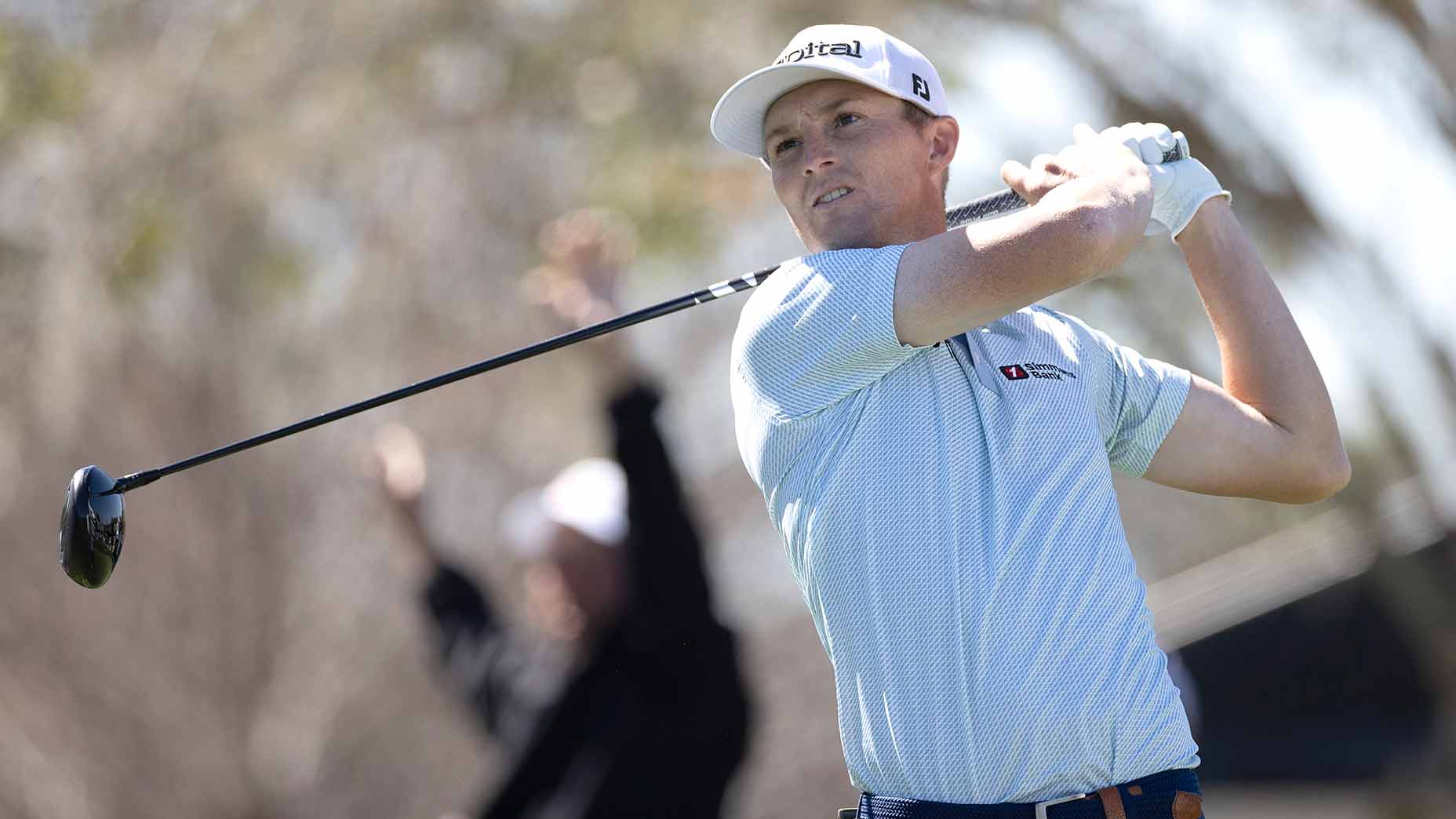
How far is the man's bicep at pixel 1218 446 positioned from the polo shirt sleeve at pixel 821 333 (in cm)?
64

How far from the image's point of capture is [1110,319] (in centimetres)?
980

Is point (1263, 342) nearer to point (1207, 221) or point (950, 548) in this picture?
point (1207, 221)

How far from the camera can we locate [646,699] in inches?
162

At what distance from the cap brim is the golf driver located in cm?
23

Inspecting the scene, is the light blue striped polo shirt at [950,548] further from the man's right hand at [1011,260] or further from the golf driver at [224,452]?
the golf driver at [224,452]

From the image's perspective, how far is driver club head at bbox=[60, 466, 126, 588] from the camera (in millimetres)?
2969

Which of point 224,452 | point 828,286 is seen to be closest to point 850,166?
point 828,286

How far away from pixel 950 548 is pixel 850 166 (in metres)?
0.65

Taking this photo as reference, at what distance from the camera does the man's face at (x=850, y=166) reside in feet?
8.52

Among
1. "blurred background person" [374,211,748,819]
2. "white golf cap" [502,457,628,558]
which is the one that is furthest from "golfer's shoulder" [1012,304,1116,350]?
"white golf cap" [502,457,628,558]

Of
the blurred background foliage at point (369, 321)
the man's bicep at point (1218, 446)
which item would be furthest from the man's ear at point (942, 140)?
the blurred background foliage at point (369, 321)

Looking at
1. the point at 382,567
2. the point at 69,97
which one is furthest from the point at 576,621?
the point at 69,97

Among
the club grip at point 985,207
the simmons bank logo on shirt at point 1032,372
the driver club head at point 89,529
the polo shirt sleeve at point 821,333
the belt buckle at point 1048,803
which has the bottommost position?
the belt buckle at point 1048,803

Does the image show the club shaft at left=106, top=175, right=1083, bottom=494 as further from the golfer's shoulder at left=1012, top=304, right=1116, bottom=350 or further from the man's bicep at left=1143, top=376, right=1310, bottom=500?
the man's bicep at left=1143, top=376, right=1310, bottom=500
